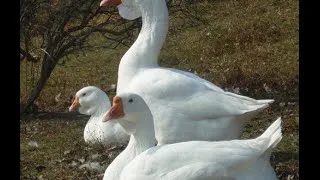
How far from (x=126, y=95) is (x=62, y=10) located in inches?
174

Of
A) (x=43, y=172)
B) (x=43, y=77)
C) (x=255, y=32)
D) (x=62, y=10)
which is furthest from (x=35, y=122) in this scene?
(x=255, y=32)

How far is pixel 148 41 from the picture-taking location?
281 inches

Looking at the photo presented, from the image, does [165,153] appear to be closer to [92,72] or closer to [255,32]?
[92,72]

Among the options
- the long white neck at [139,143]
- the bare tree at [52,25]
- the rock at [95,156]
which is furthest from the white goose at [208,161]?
the bare tree at [52,25]

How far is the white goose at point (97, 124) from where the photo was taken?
772cm

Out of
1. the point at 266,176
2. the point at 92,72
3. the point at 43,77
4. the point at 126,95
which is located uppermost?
the point at 126,95

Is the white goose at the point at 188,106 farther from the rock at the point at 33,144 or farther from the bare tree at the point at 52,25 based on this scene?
the bare tree at the point at 52,25

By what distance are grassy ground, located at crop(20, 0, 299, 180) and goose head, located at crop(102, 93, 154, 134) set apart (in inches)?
49.2

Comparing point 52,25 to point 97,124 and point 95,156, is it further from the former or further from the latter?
point 95,156

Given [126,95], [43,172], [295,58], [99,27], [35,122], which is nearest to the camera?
[126,95]

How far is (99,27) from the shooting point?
1054cm

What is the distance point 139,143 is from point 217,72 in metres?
6.28

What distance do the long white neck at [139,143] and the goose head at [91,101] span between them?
2.40 m

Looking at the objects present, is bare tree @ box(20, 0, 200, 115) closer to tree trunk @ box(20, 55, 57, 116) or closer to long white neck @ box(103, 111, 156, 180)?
tree trunk @ box(20, 55, 57, 116)
